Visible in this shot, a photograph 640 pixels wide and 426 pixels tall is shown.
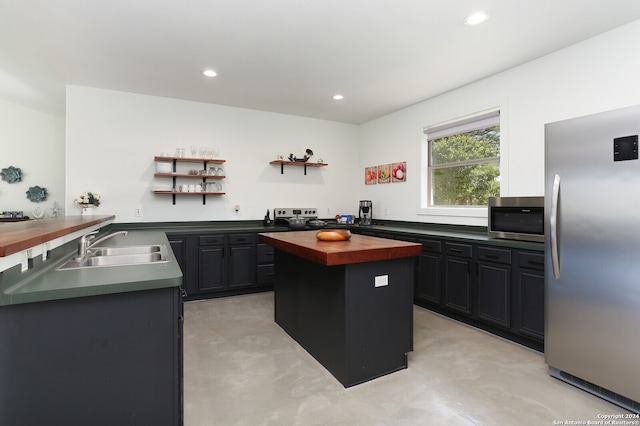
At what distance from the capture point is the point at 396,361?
2.41 m

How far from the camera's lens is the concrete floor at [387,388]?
1884mm

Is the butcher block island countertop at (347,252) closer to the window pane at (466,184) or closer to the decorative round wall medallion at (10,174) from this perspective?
the window pane at (466,184)

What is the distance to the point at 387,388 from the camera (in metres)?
2.18

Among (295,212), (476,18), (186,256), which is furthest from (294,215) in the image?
(476,18)

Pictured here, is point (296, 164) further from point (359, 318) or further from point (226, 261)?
point (359, 318)

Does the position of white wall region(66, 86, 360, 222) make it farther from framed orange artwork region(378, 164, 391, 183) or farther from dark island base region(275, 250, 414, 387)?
dark island base region(275, 250, 414, 387)

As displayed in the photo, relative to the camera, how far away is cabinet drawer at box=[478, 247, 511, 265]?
2.91 m

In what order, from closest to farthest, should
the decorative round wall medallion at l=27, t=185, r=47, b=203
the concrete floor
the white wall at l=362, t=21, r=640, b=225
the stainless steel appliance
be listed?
the concrete floor, the white wall at l=362, t=21, r=640, b=225, the stainless steel appliance, the decorative round wall medallion at l=27, t=185, r=47, b=203

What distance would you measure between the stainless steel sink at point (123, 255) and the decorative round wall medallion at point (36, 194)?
15.0 feet

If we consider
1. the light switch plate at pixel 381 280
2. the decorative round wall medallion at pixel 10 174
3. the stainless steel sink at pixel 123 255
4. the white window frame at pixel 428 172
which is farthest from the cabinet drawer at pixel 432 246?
the decorative round wall medallion at pixel 10 174

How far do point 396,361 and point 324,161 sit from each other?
3724 mm

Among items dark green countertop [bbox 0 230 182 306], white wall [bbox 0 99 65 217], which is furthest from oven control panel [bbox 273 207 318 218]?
white wall [bbox 0 99 65 217]

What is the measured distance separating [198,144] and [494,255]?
3.84m

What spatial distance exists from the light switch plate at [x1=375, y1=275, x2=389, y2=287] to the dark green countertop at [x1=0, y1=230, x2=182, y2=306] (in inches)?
51.2
